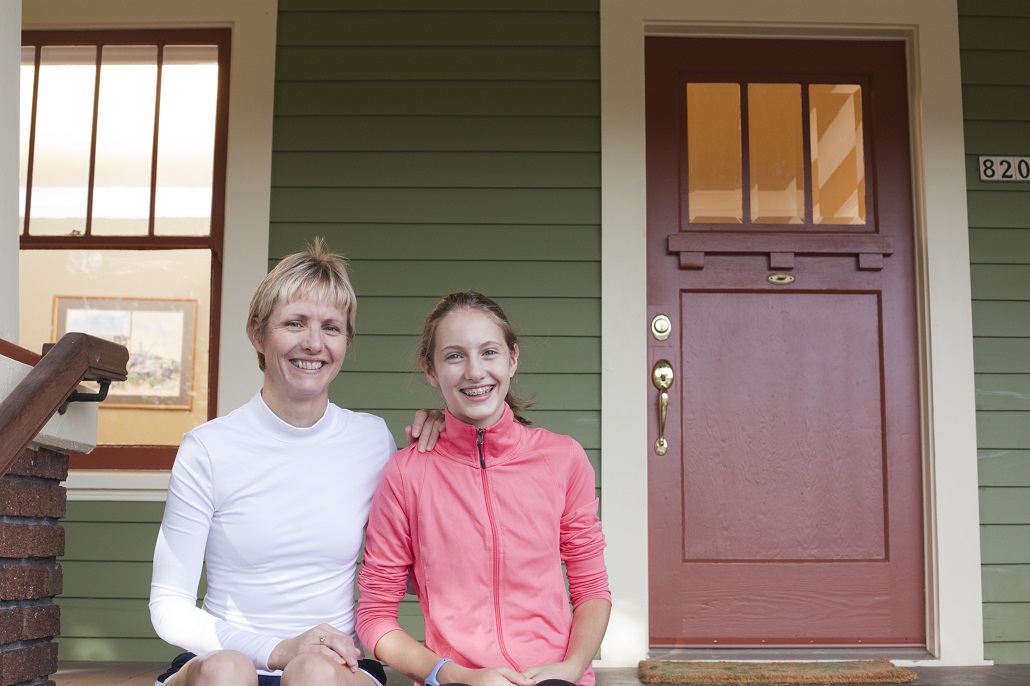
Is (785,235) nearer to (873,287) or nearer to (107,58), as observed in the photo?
(873,287)

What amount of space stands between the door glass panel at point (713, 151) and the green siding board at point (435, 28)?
18.8 inches

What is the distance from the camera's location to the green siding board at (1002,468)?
11.1 feet

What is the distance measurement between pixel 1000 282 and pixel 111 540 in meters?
3.23

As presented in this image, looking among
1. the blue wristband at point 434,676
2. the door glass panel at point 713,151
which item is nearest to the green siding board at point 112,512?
the blue wristband at point 434,676

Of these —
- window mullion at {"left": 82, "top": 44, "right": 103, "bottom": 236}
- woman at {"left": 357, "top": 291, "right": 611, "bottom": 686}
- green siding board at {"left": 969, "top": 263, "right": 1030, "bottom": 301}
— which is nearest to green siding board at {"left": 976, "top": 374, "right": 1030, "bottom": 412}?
green siding board at {"left": 969, "top": 263, "right": 1030, "bottom": 301}

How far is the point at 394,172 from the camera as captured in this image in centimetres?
353

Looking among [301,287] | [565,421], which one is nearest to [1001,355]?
[565,421]

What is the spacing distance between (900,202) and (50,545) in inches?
115

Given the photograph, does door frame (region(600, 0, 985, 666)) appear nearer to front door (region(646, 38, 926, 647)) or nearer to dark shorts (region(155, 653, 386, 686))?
front door (region(646, 38, 926, 647))

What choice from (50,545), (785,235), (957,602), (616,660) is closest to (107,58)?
(50,545)

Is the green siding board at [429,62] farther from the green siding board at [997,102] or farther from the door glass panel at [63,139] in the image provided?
the green siding board at [997,102]

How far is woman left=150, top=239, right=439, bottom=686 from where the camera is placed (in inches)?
65.7

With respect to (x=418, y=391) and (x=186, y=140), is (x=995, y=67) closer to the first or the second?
(x=418, y=391)

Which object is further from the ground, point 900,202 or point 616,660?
point 900,202
